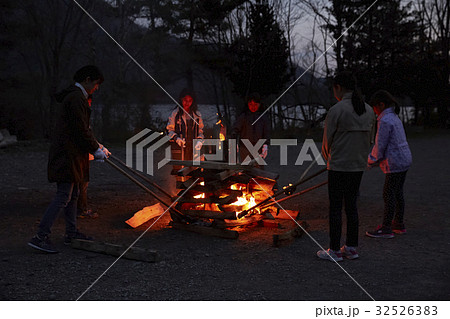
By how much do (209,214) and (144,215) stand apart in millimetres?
975

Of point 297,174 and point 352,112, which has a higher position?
point 352,112

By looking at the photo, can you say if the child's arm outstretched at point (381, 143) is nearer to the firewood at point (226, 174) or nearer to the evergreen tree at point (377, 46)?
the firewood at point (226, 174)

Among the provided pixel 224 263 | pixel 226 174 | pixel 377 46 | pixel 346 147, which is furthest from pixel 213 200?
pixel 377 46

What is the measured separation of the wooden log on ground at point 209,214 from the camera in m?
5.62

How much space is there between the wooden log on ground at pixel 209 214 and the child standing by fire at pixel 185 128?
159cm

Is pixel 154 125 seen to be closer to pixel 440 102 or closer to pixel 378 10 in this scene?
pixel 378 10

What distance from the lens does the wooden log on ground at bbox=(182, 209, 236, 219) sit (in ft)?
18.4

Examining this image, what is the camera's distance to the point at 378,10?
2706 centimetres

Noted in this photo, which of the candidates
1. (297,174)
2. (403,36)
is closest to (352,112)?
(297,174)

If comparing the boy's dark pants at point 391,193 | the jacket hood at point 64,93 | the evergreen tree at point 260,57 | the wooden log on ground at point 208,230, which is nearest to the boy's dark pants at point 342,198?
the boy's dark pants at point 391,193

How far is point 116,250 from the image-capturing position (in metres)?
4.76

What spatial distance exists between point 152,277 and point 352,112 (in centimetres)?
252

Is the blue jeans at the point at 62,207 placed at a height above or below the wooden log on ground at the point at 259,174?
below

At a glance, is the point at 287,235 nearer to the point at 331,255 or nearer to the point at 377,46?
the point at 331,255
